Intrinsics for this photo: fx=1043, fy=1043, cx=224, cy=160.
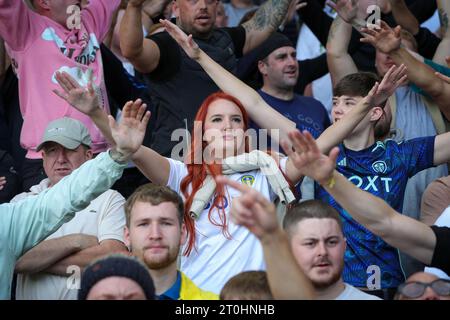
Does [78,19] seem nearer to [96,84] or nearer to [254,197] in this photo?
[96,84]

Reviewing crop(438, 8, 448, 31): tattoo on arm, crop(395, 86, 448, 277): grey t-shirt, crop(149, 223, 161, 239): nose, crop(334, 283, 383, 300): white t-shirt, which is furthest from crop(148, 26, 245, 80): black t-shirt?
crop(334, 283, 383, 300): white t-shirt

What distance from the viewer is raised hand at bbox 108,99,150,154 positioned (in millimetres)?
5207

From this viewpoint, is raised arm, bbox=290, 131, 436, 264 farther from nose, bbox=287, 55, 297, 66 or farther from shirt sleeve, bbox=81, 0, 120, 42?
nose, bbox=287, 55, 297, 66

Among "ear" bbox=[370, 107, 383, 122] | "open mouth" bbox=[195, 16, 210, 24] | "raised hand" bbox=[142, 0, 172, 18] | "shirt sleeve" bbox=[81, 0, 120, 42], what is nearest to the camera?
"ear" bbox=[370, 107, 383, 122]

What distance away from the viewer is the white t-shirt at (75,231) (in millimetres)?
5992

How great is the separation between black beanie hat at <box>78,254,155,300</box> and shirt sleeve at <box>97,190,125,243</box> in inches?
62.3

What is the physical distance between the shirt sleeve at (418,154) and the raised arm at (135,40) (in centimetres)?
173

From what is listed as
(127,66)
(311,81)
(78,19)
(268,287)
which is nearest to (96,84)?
(78,19)

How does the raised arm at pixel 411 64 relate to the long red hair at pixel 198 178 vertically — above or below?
above

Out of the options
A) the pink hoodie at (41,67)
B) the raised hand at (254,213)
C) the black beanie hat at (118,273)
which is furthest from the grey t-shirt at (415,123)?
the raised hand at (254,213)

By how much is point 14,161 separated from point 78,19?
3.48 ft

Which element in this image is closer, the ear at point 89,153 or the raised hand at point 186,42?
the raised hand at point 186,42

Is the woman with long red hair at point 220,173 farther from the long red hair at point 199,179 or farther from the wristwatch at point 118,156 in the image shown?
the wristwatch at point 118,156

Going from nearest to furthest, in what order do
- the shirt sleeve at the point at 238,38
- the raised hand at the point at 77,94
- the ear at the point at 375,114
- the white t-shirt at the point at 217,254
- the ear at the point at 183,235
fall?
the raised hand at the point at 77,94 → the ear at the point at 183,235 → the white t-shirt at the point at 217,254 → the ear at the point at 375,114 → the shirt sleeve at the point at 238,38
